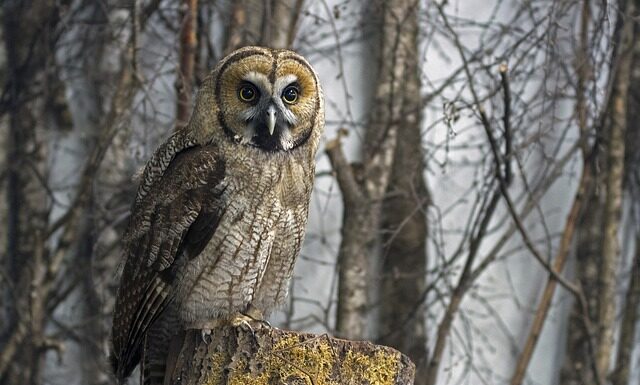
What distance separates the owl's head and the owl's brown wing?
13 centimetres

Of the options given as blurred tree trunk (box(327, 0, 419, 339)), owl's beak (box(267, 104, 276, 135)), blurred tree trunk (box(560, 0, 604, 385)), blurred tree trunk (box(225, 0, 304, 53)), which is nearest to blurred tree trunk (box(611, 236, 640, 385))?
blurred tree trunk (box(560, 0, 604, 385))

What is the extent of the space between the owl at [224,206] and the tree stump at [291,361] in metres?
0.39

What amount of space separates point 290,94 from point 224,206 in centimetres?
42

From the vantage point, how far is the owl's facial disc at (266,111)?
301 centimetres

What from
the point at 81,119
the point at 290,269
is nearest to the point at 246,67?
the point at 290,269

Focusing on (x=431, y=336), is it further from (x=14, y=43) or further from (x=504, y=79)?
(x=14, y=43)

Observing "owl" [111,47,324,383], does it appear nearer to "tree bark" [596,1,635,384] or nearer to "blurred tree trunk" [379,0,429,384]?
"blurred tree trunk" [379,0,429,384]

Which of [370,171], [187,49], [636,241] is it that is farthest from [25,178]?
[636,241]

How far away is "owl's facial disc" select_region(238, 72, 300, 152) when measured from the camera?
301 cm

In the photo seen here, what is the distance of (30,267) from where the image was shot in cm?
471

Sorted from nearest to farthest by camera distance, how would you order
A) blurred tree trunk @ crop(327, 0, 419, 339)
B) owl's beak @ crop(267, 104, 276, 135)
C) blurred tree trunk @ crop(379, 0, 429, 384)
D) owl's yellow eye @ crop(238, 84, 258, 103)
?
owl's beak @ crop(267, 104, 276, 135), owl's yellow eye @ crop(238, 84, 258, 103), blurred tree trunk @ crop(327, 0, 419, 339), blurred tree trunk @ crop(379, 0, 429, 384)

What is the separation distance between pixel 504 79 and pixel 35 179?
110 inches

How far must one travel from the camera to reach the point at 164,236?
3023mm

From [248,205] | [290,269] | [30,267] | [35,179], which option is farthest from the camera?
[35,179]
